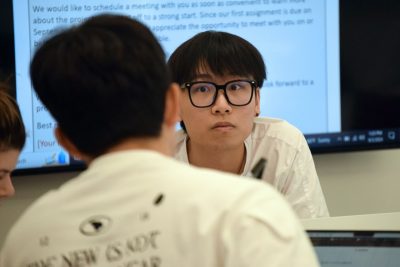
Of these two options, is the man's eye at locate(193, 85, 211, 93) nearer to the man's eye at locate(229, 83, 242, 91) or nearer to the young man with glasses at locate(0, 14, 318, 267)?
the man's eye at locate(229, 83, 242, 91)

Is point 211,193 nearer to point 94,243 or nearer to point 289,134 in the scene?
point 94,243

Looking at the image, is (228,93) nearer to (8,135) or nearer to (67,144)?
(8,135)

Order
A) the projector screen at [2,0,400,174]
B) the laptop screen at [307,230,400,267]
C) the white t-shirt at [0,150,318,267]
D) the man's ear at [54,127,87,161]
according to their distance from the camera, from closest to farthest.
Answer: the white t-shirt at [0,150,318,267]
the man's ear at [54,127,87,161]
the laptop screen at [307,230,400,267]
the projector screen at [2,0,400,174]

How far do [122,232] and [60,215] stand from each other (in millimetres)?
90

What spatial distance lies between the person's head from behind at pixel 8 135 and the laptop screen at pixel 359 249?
0.70 metres

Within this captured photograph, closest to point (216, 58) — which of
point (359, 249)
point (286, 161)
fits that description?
point (286, 161)

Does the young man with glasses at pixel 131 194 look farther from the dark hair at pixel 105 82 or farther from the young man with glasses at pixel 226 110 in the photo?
the young man with glasses at pixel 226 110

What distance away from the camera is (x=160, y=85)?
850 millimetres

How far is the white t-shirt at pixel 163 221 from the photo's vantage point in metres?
0.78

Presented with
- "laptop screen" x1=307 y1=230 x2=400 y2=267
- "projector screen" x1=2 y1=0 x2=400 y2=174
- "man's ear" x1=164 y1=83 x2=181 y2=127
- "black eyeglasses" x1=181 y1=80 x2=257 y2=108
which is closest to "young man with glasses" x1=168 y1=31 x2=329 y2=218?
"black eyeglasses" x1=181 y1=80 x2=257 y2=108

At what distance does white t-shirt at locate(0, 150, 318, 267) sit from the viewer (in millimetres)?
780

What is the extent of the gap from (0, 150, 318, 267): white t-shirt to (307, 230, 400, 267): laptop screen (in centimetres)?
34

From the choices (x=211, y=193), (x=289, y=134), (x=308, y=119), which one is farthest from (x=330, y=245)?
(x=308, y=119)

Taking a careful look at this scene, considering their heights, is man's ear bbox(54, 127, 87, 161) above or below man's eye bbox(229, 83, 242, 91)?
above
